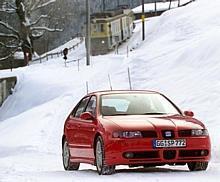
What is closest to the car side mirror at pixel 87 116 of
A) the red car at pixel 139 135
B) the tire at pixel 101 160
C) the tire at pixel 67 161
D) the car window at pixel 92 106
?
the red car at pixel 139 135

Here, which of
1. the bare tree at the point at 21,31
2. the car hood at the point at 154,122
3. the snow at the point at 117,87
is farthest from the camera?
the bare tree at the point at 21,31

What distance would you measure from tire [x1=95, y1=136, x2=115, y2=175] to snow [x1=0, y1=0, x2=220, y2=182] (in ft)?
0.52

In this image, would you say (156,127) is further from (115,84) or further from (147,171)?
(115,84)

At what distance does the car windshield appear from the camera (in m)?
11.6

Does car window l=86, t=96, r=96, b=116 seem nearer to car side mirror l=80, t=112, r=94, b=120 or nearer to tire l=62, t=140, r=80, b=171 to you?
car side mirror l=80, t=112, r=94, b=120

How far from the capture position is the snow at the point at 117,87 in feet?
37.2

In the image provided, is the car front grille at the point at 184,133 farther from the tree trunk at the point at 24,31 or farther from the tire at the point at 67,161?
the tree trunk at the point at 24,31

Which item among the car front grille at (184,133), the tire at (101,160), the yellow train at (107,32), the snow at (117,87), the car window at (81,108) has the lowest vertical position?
→ the yellow train at (107,32)

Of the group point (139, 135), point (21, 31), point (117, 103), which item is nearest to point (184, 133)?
point (139, 135)

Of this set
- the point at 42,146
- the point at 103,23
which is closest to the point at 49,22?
the point at 103,23

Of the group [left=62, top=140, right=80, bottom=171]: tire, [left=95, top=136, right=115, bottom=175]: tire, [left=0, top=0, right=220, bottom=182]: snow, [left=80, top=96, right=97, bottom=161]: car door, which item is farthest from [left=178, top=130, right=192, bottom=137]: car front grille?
[left=62, top=140, right=80, bottom=171]: tire

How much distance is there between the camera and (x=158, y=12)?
105 meters

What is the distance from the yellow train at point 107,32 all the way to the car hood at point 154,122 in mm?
57535

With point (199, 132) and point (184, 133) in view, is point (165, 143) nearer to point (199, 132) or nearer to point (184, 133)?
point (184, 133)
